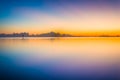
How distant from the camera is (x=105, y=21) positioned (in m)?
3.07

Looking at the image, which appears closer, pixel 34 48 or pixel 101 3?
pixel 101 3

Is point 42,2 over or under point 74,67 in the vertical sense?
over

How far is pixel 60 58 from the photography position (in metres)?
3.06

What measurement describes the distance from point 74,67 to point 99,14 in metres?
0.88

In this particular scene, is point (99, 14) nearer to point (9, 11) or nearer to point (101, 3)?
point (101, 3)

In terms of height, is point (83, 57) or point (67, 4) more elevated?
point (67, 4)

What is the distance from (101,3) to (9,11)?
4.40 ft

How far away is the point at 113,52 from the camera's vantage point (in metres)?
3.10

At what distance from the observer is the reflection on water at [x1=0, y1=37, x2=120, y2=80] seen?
114 inches

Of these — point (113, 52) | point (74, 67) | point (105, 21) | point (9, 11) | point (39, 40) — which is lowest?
point (74, 67)

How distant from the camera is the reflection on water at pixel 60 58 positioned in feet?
9.50

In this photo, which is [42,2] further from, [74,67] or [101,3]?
[74,67]

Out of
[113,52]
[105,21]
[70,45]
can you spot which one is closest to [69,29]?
[70,45]

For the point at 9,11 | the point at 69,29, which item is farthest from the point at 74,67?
the point at 9,11
